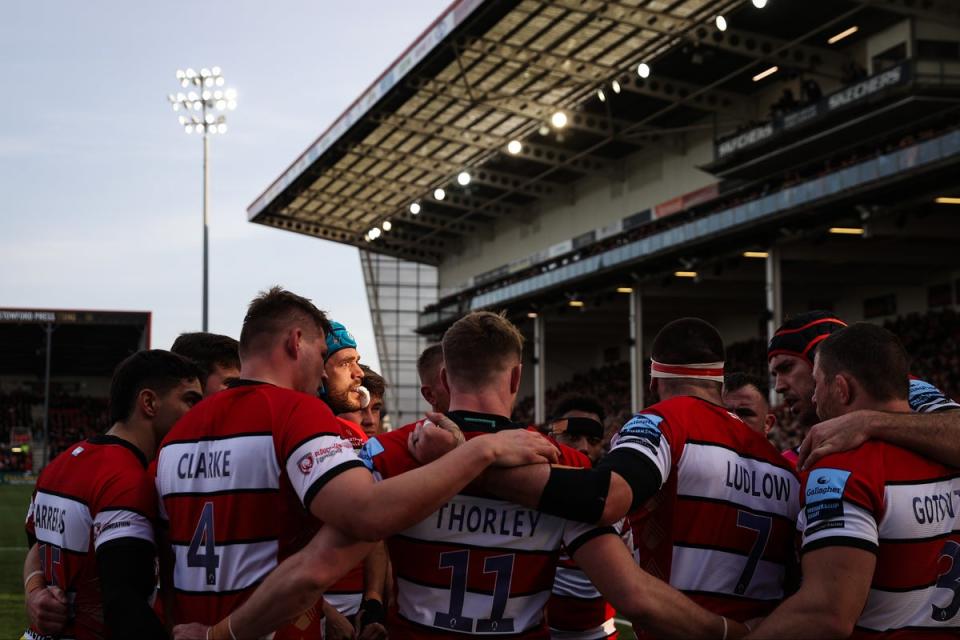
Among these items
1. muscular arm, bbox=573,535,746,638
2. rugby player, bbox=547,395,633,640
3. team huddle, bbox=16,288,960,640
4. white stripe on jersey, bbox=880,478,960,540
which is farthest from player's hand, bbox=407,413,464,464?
rugby player, bbox=547,395,633,640

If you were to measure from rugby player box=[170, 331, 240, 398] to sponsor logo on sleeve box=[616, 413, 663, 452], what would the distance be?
2.08m

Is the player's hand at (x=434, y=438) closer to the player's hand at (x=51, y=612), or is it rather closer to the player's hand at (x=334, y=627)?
the player's hand at (x=334, y=627)

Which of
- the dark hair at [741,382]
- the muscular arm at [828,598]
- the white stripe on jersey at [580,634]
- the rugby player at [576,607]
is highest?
the dark hair at [741,382]

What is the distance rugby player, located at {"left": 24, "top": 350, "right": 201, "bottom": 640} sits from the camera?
357 cm

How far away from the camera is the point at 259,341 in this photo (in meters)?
3.71

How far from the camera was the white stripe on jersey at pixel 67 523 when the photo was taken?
12.7 ft

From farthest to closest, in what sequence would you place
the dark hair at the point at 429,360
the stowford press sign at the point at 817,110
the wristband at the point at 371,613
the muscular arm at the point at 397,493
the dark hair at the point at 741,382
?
the stowford press sign at the point at 817,110, the dark hair at the point at 741,382, the dark hair at the point at 429,360, the wristband at the point at 371,613, the muscular arm at the point at 397,493

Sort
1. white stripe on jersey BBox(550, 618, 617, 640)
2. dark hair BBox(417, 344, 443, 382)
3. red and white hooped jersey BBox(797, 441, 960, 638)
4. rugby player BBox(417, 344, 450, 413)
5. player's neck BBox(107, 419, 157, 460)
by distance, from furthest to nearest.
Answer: dark hair BBox(417, 344, 443, 382)
white stripe on jersey BBox(550, 618, 617, 640)
rugby player BBox(417, 344, 450, 413)
player's neck BBox(107, 419, 157, 460)
red and white hooped jersey BBox(797, 441, 960, 638)

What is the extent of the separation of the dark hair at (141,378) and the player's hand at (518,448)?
157 cm

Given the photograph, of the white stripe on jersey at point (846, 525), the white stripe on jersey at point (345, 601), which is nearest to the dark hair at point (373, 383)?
the white stripe on jersey at point (345, 601)

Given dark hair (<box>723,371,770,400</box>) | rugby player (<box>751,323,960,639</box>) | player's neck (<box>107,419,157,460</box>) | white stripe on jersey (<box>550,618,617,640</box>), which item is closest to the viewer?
rugby player (<box>751,323,960,639</box>)

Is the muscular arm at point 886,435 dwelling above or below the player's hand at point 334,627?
above

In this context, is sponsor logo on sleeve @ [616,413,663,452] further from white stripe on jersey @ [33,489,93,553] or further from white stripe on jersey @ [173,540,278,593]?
white stripe on jersey @ [33,489,93,553]

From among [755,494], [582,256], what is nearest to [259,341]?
[755,494]
